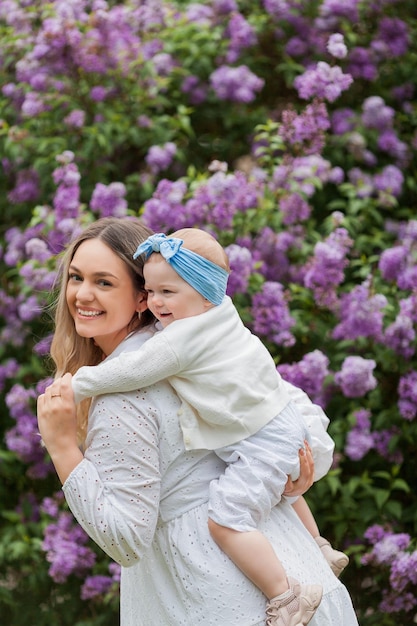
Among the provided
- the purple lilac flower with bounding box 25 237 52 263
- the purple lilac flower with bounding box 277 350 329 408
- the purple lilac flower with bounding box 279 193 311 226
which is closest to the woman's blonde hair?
the purple lilac flower with bounding box 277 350 329 408

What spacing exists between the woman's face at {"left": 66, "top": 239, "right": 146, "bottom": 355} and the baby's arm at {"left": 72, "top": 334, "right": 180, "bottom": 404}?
166mm

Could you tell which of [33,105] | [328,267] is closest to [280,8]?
[33,105]

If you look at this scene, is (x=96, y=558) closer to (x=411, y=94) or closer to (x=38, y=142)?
(x=38, y=142)

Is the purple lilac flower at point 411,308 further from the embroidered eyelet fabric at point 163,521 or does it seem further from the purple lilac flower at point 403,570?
the embroidered eyelet fabric at point 163,521

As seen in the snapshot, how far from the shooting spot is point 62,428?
218 centimetres

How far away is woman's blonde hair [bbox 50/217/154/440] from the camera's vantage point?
7.66 ft

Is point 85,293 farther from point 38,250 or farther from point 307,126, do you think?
point 307,126

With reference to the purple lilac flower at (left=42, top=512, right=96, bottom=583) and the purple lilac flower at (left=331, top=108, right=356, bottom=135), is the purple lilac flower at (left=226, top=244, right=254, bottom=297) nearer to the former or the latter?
the purple lilac flower at (left=42, top=512, right=96, bottom=583)

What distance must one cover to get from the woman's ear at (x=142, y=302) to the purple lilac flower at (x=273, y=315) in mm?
1356

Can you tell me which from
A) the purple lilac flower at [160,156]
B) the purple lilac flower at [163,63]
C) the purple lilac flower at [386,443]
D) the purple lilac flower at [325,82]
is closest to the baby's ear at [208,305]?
the purple lilac flower at [386,443]

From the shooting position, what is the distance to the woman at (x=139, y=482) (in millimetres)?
2141

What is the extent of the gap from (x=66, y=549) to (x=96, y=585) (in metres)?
0.18

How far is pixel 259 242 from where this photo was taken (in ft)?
12.9

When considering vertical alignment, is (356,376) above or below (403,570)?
above
